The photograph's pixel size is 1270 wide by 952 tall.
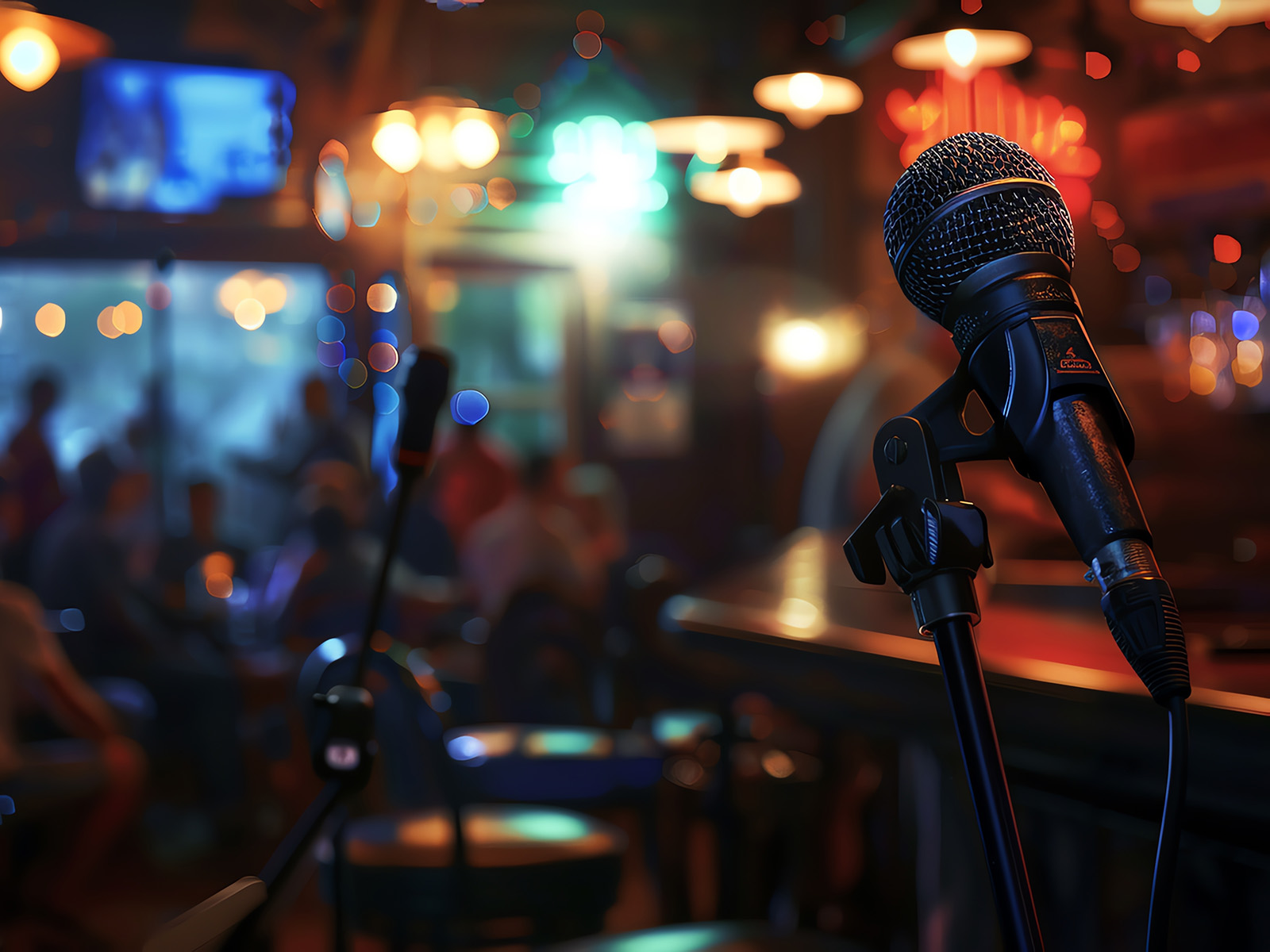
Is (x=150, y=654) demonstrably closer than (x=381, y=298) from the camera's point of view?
Yes

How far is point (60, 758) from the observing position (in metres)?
2.88

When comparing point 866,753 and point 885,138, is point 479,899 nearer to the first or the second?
point 866,753

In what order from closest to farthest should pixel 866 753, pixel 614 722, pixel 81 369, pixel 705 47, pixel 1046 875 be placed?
pixel 1046 875
pixel 866 753
pixel 614 722
pixel 81 369
pixel 705 47

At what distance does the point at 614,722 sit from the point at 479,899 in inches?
58.3

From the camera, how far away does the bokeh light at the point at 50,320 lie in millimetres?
5625

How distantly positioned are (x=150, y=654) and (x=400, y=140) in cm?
302

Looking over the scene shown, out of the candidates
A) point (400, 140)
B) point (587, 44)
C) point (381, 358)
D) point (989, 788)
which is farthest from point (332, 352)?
point (989, 788)

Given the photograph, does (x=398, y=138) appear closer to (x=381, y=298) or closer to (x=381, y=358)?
(x=381, y=298)

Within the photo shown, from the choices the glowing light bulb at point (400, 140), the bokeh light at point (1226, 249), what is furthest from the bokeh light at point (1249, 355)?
the glowing light bulb at point (400, 140)

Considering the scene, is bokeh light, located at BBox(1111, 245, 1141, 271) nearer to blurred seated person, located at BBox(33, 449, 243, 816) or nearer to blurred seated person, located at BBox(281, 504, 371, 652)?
blurred seated person, located at BBox(281, 504, 371, 652)

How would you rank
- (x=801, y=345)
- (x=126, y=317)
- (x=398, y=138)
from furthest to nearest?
(x=801, y=345), (x=126, y=317), (x=398, y=138)

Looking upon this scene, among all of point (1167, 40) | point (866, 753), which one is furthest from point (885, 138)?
point (866, 753)

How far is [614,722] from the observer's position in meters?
2.85

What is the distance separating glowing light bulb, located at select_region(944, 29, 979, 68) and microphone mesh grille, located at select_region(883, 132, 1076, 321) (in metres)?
3.76
